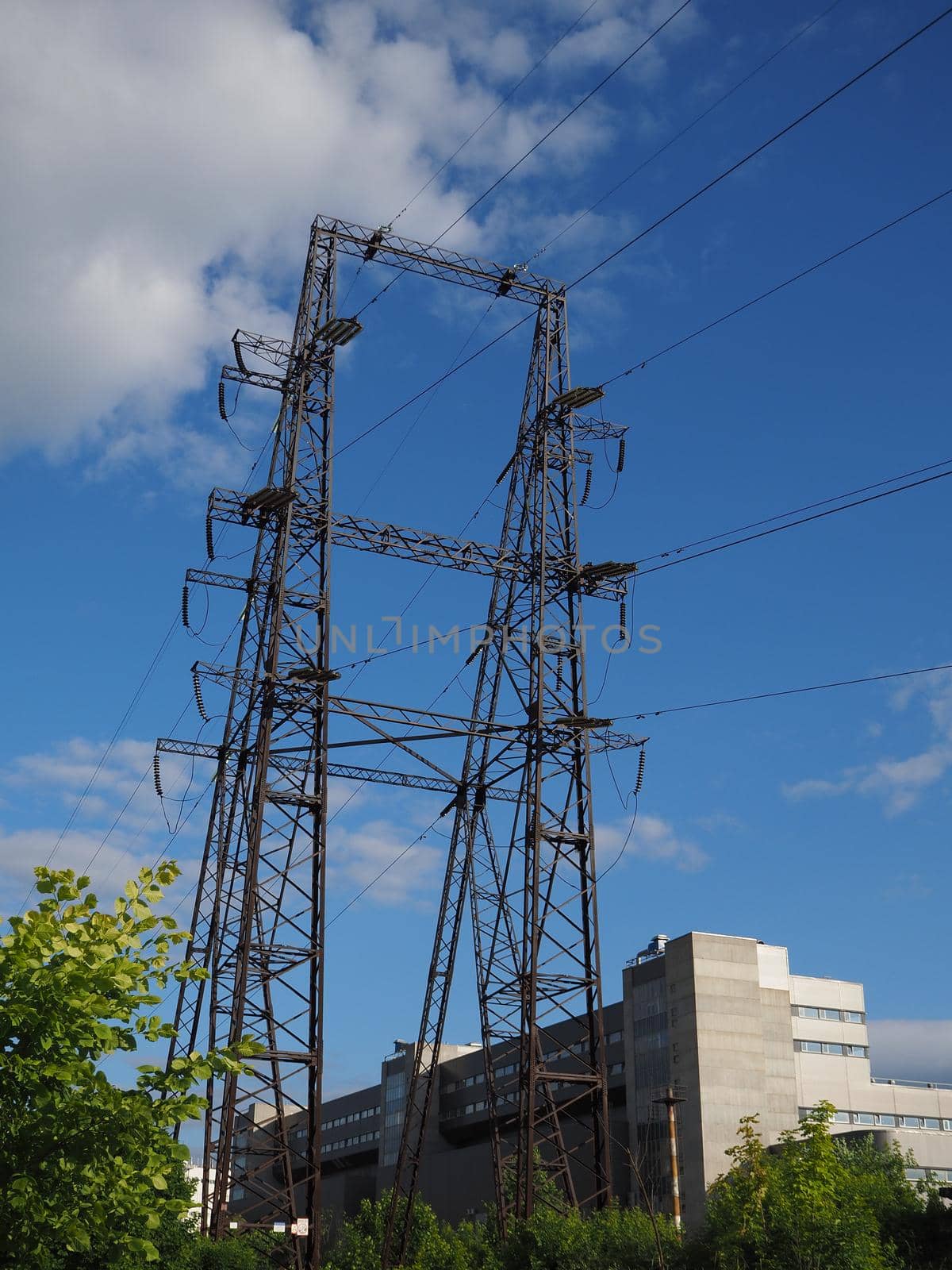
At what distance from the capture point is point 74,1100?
37.4ft

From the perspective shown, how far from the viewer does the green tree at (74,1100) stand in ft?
36.7

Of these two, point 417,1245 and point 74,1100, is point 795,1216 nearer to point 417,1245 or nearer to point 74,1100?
point 74,1100

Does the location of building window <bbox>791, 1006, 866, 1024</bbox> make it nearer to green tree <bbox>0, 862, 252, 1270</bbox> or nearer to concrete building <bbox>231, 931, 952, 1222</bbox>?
concrete building <bbox>231, 931, 952, 1222</bbox>

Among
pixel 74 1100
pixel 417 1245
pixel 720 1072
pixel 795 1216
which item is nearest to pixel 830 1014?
pixel 720 1072

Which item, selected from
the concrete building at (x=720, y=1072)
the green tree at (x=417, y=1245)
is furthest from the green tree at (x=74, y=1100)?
the concrete building at (x=720, y=1072)

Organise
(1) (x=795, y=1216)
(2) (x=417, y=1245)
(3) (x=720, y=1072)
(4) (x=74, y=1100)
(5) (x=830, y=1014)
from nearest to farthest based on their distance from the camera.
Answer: (4) (x=74, y=1100) → (1) (x=795, y=1216) → (2) (x=417, y=1245) → (3) (x=720, y=1072) → (5) (x=830, y=1014)

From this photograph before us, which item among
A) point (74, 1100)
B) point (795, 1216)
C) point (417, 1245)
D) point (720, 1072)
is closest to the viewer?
point (74, 1100)

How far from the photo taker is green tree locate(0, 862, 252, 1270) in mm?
11172

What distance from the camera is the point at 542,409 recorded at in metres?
37.4

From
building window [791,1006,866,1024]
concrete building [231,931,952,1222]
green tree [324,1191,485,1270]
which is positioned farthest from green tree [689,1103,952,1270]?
building window [791,1006,866,1024]

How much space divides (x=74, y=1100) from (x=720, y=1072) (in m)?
65.1

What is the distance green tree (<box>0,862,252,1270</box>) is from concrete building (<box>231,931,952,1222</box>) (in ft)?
196

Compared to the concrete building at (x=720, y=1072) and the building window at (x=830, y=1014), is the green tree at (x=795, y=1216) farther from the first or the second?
the building window at (x=830, y=1014)

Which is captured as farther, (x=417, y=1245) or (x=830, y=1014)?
(x=830, y=1014)
